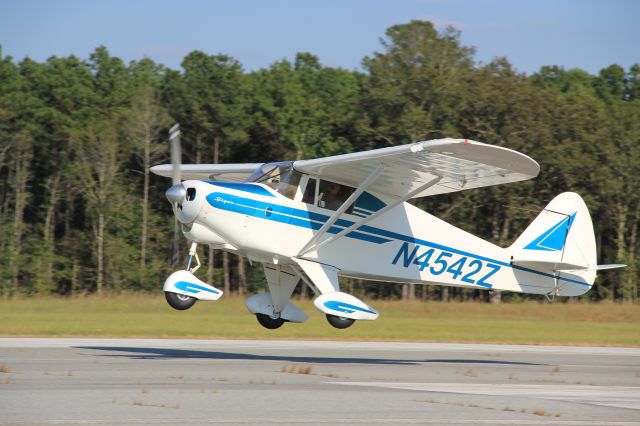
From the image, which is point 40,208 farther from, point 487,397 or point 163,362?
point 487,397

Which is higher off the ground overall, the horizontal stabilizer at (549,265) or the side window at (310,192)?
the side window at (310,192)

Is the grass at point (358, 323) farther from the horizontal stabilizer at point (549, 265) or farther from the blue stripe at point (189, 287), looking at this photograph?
the blue stripe at point (189, 287)

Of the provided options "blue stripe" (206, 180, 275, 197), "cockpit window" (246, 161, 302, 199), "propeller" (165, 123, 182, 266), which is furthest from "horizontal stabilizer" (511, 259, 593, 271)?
"propeller" (165, 123, 182, 266)

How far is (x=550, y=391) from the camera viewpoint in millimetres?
12570

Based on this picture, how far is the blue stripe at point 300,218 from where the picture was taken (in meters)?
14.1

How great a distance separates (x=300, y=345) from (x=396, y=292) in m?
22.9

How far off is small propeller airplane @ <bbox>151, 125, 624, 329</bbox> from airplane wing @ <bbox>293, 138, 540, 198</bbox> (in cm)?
2

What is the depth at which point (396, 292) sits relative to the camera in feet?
139

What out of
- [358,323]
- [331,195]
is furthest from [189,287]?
[358,323]

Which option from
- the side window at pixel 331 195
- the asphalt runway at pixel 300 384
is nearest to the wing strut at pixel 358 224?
the side window at pixel 331 195

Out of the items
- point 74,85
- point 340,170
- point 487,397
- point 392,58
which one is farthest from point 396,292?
point 487,397

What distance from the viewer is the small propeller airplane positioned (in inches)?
550

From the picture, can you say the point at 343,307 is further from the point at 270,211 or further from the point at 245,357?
the point at 245,357

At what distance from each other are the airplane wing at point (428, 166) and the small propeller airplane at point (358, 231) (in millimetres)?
18
